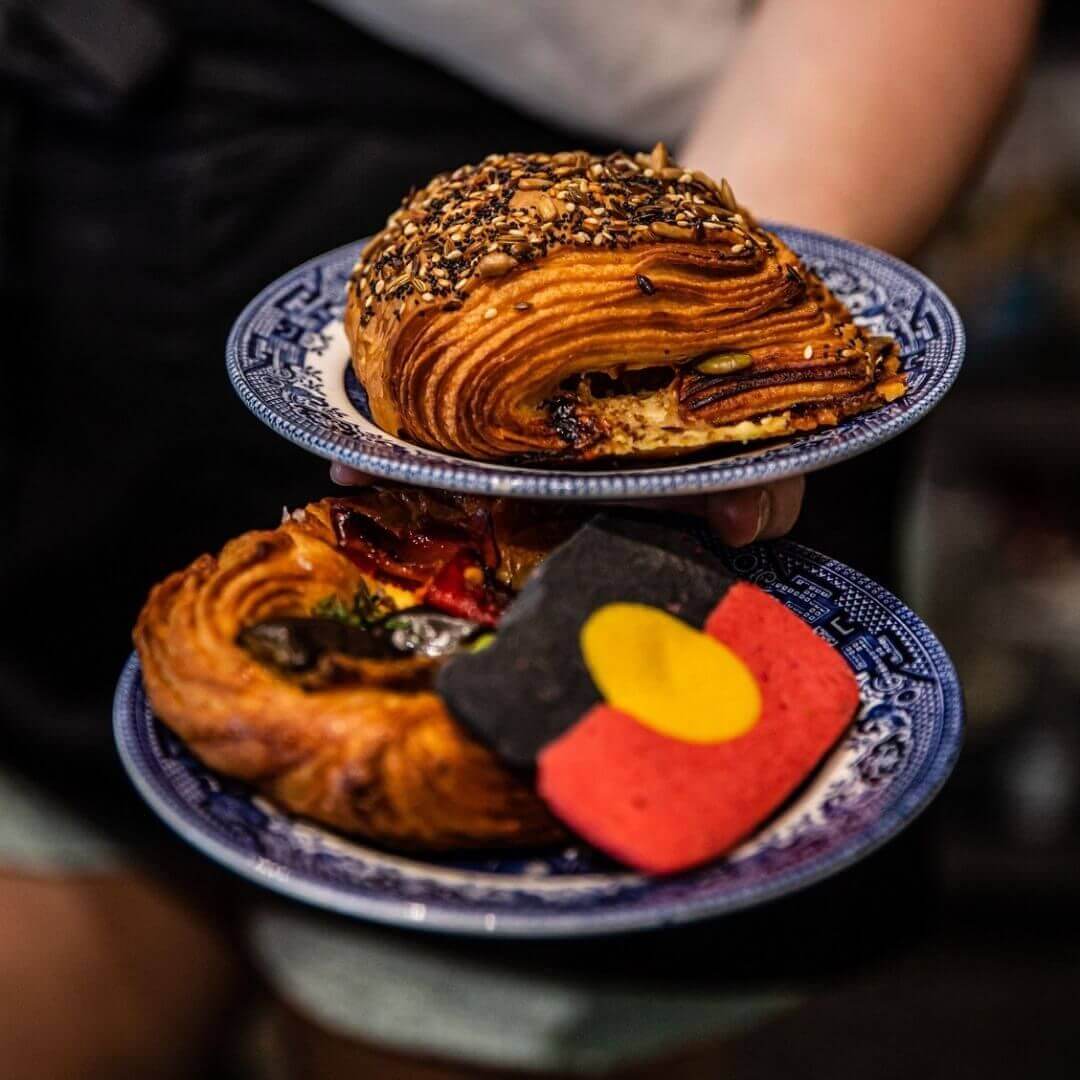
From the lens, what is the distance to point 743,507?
1005mm

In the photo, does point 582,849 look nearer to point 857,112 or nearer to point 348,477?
point 348,477

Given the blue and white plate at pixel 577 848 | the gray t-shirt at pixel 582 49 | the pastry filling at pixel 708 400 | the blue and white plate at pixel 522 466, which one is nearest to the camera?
the blue and white plate at pixel 577 848

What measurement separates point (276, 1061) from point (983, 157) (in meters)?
1.69

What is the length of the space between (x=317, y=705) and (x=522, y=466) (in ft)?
0.83

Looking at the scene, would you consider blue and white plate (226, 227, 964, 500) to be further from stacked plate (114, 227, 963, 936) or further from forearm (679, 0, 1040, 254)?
forearm (679, 0, 1040, 254)

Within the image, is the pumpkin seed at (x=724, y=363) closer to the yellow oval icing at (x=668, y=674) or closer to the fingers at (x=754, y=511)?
the fingers at (x=754, y=511)

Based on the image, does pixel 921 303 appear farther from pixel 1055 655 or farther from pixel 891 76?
pixel 1055 655

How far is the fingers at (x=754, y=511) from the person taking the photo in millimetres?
1006

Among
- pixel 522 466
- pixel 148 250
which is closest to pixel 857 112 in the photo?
pixel 522 466

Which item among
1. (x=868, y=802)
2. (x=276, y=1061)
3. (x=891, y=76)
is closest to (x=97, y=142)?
(x=891, y=76)

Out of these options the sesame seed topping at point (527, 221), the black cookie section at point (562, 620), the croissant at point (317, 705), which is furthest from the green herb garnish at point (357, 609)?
the sesame seed topping at point (527, 221)

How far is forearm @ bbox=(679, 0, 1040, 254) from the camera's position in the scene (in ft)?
4.46

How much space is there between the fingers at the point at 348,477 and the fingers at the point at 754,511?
274mm

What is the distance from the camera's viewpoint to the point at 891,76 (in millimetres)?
1367
